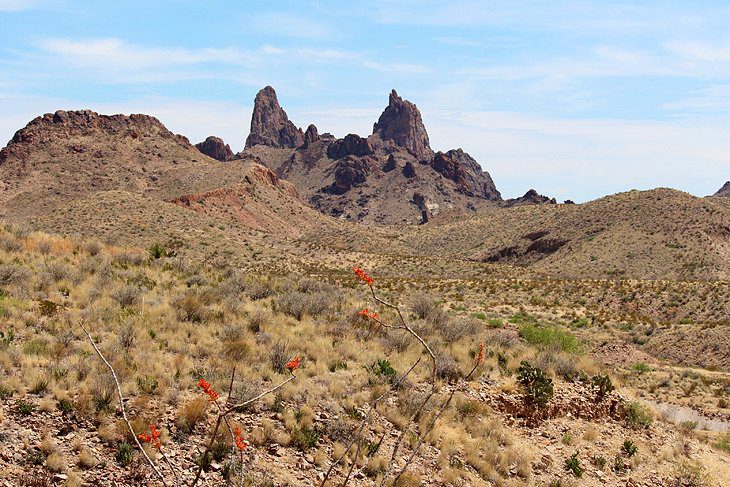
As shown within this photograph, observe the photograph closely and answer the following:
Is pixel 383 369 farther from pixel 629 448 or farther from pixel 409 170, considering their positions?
pixel 409 170

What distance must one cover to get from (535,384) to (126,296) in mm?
12402

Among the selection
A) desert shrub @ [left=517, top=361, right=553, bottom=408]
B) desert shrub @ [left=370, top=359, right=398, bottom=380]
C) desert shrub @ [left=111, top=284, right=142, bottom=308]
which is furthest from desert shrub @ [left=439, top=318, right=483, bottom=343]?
desert shrub @ [left=111, top=284, right=142, bottom=308]

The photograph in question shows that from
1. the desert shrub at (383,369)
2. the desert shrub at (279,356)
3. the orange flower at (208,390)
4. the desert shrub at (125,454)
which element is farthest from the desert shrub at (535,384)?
the orange flower at (208,390)

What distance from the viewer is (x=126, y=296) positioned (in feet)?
52.7

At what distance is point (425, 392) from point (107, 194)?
73972mm

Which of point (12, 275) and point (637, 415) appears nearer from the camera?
point (12, 275)

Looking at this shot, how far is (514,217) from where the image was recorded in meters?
99.9

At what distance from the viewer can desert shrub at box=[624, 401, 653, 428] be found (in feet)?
54.5

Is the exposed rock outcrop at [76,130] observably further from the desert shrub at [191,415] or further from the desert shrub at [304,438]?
the desert shrub at [304,438]

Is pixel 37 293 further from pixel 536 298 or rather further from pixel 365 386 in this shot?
pixel 536 298

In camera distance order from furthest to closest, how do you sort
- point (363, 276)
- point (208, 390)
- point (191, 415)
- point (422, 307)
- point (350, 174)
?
1. point (350, 174)
2. point (422, 307)
3. point (191, 415)
4. point (363, 276)
5. point (208, 390)

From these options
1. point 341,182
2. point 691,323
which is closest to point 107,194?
point 691,323

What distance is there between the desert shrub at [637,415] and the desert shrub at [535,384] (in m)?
2.77

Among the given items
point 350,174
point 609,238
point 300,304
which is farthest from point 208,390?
point 350,174
